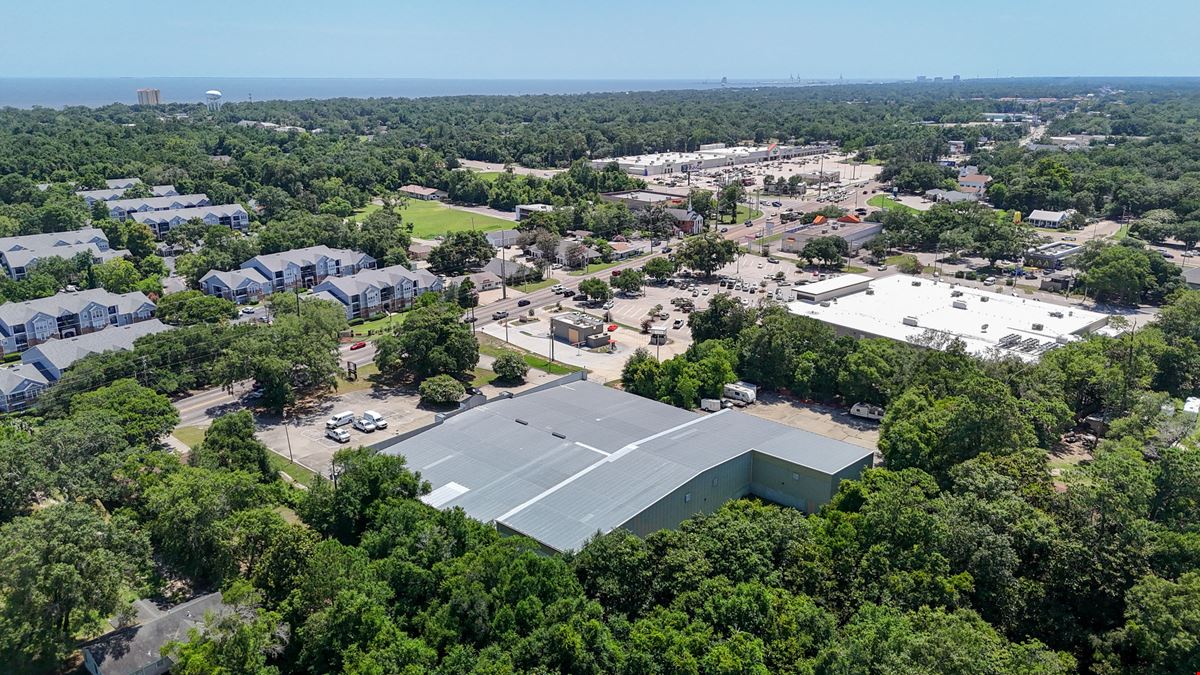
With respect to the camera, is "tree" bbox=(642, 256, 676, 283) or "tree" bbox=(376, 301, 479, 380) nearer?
"tree" bbox=(376, 301, 479, 380)

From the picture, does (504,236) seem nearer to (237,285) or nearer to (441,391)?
(237,285)

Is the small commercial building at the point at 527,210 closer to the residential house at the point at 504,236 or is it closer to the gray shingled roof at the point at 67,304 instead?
the residential house at the point at 504,236

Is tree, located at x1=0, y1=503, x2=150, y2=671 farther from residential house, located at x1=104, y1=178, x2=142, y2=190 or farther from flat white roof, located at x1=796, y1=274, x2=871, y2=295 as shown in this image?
residential house, located at x1=104, y1=178, x2=142, y2=190

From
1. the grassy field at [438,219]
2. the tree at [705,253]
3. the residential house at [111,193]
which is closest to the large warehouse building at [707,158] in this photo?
the grassy field at [438,219]

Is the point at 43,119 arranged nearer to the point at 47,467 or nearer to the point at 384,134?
the point at 384,134

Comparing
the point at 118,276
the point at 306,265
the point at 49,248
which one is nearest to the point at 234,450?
the point at 306,265

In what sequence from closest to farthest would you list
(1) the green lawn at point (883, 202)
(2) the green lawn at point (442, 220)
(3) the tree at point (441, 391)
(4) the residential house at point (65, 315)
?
(3) the tree at point (441, 391) → (4) the residential house at point (65, 315) → (2) the green lawn at point (442, 220) → (1) the green lawn at point (883, 202)

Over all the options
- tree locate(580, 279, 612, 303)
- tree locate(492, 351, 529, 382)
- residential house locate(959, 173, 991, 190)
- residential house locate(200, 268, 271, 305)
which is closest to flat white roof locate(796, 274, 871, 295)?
tree locate(580, 279, 612, 303)
